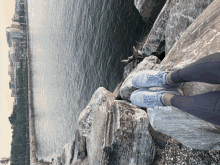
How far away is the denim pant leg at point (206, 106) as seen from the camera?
1.75 meters

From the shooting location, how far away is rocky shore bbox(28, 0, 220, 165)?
2.95m

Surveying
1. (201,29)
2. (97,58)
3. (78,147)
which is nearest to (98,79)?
(97,58)

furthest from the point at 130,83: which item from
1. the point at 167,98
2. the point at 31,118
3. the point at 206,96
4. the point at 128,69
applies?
the point at 31,118

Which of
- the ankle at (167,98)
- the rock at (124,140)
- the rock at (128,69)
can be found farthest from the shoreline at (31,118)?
the ankle at (167,98)

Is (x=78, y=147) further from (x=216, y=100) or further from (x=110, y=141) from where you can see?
(x=216, y=100)

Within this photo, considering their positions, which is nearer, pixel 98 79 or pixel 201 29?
pixel 201 29

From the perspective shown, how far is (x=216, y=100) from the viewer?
68.8 inches

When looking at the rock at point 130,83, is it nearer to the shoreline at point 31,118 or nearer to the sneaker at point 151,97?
the sneaker at point 151,97

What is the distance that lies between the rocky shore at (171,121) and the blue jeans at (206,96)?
36.2 inches

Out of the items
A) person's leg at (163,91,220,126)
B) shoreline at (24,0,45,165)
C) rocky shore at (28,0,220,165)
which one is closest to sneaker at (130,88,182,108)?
rocky shore at (28,0,220,165)

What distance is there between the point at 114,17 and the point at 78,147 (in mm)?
9689

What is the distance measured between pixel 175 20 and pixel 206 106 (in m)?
4.09

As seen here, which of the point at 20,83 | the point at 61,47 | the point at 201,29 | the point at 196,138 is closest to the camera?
the point at 196,138

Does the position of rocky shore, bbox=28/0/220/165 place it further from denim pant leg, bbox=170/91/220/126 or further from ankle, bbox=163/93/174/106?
denim pant leg, bbox=170/91/220/126
